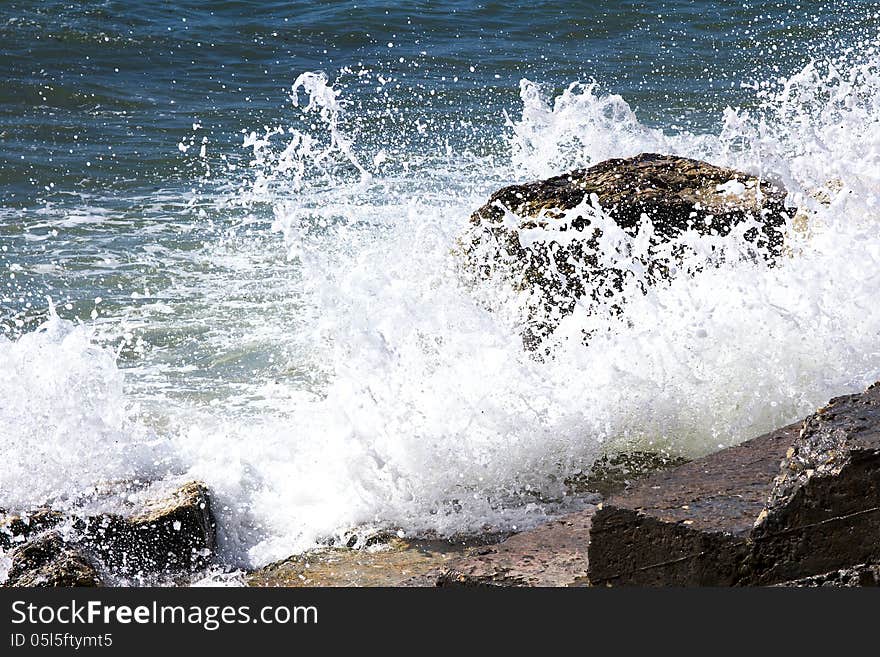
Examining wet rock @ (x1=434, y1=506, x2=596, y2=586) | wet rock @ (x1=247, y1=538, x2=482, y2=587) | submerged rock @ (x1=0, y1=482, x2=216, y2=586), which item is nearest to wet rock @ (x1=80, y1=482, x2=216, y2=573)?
submerged rock @ (x1=0, y1=482, x2=216, y2=586)

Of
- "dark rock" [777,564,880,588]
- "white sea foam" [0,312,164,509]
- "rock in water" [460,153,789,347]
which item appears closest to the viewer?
"dark rock" [777,564,880,588]

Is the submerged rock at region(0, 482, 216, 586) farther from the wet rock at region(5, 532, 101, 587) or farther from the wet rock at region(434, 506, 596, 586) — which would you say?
the wet rock at region(434, 506, 596, 586)

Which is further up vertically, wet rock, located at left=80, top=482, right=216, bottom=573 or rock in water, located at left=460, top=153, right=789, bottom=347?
rock in water, located at left=460, top=153, right=789, bottom=347

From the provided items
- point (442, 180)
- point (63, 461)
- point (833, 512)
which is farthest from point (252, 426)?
point (442, 180)

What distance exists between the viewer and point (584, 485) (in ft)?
15.0

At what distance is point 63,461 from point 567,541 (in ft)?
7.26

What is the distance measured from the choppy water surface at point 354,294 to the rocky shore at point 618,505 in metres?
0.18

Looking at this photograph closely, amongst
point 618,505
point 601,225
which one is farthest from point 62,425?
point 618,505

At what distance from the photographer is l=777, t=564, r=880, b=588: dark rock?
259 cm

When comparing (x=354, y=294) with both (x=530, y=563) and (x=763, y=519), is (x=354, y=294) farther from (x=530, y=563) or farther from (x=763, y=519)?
(x=763, y=519)

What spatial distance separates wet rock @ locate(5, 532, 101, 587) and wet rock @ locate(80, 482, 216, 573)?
5.3 inches

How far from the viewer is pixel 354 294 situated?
18.5 ft

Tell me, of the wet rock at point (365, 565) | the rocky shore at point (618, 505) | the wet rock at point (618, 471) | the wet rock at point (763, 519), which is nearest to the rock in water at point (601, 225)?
the rocky shore at point (618, 505)

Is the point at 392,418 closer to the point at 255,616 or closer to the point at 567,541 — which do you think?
the point at 567,541
